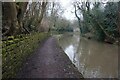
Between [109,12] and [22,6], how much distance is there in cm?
1905

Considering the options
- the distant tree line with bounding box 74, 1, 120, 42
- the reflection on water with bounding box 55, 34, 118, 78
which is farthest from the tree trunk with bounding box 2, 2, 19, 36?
the distant tree line with bounding box 74, 1, 120, 42

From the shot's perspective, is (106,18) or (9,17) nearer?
(9,17)

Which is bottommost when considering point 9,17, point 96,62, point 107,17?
point 96,62

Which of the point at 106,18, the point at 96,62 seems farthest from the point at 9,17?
the point at 106,18

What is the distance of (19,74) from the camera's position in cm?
775

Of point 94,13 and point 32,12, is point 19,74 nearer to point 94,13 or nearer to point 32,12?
point 32,12

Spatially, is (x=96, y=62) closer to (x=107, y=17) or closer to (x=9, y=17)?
(x=9, y=17)

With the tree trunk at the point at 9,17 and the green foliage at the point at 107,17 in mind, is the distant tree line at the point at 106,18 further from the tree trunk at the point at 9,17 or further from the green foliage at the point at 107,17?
the tree trunk at the point at 9,17

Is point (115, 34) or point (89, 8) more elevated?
point (89, 8)

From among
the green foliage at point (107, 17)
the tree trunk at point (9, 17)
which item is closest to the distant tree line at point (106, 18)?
the green foliage at point (107, 17)

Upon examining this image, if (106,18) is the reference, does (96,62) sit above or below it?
below

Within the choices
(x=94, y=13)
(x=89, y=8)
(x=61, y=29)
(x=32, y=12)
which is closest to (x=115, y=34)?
(x=94, y=13)

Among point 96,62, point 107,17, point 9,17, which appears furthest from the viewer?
point 107,17

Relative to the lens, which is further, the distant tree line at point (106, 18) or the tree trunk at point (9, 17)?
the distant tree line at point (106, 18)
